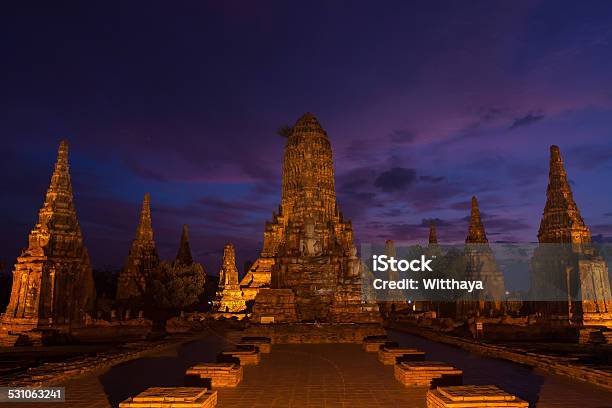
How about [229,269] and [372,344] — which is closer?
[372,344]

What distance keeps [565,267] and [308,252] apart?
16.3 metres

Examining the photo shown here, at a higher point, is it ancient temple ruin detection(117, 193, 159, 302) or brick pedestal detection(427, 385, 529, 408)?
ancient temple ruin detection(117, 193, 159, 302)

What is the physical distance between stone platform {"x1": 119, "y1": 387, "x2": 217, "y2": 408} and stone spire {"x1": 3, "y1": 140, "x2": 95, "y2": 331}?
1912 centimetres

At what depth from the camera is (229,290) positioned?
4356 centimetres

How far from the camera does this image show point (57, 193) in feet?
82.2

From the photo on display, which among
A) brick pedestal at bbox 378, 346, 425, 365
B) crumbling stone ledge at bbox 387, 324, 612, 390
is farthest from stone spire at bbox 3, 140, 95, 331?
crumbling stone ledge at bbox 387, 324, 612, 390

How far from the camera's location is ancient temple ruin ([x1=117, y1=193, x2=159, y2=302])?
42.2 meters

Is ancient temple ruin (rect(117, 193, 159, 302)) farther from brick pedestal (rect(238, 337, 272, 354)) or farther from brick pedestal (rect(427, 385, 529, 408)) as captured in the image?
brick pedestal (rect(427, 385, 529, 408))

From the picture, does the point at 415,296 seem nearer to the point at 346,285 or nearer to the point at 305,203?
the point at 305,203

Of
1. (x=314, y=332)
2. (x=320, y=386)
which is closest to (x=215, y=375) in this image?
(x=320, y=386)

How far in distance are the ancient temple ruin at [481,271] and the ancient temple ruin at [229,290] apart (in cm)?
1893

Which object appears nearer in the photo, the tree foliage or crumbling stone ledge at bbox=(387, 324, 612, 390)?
crumbling stone ledge at bbox=(387, 324, 612, 390)

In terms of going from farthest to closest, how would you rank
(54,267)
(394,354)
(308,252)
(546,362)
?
(308,252) → (54,267) → (394,354) → (546,362)

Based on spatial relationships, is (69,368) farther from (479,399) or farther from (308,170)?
(308,170)
